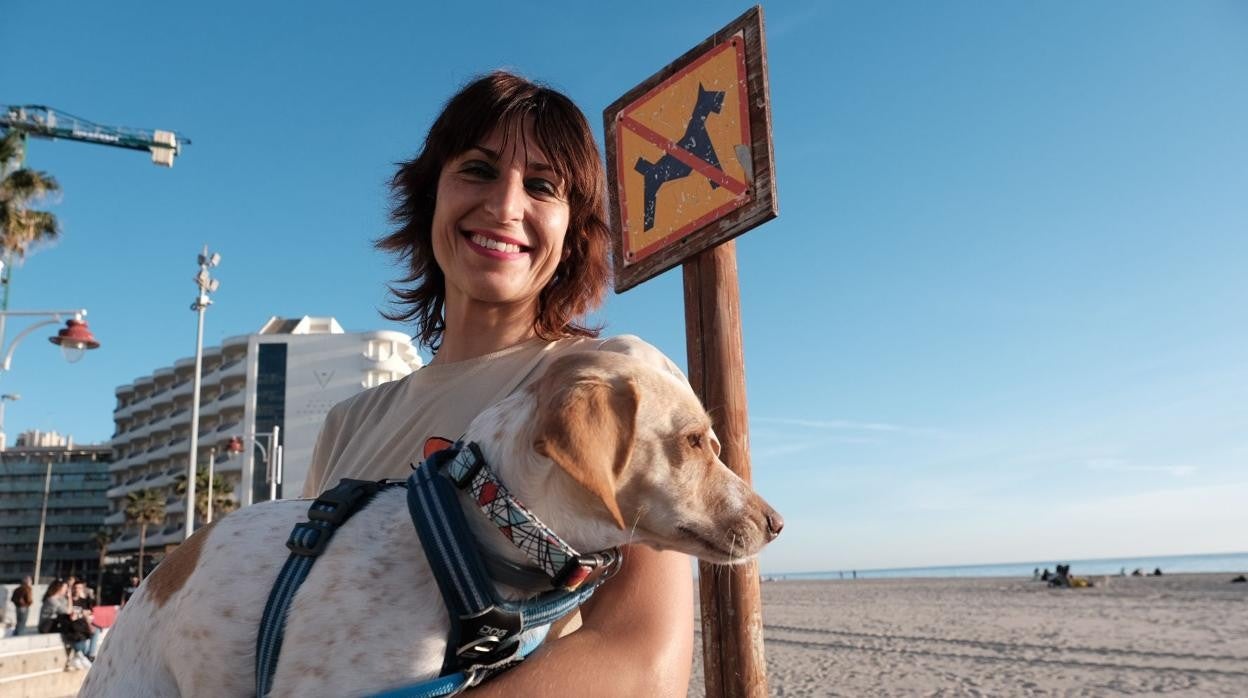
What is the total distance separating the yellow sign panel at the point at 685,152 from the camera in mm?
2598

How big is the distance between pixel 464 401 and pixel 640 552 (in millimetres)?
671

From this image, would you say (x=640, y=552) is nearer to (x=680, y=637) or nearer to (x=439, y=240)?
(x=680, y=637)

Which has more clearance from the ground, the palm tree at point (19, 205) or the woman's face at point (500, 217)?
the palm tree at point (19, 205)

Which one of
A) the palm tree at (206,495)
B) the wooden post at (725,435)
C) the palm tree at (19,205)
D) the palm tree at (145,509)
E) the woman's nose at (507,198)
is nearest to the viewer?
the woman's nose at (507,198)

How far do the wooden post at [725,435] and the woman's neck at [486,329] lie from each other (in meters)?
0.59

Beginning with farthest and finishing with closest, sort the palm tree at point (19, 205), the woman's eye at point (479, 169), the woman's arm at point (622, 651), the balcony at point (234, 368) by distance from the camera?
the balcony at point (234, 368) → the palm tree at point (19, 205) → the woman's eye at point (479, 169) → the woman's arm at point (622, 651)

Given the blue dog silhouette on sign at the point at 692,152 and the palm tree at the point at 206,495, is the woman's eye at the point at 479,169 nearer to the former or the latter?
the blue dog silhouette on sign at the point at 692,152

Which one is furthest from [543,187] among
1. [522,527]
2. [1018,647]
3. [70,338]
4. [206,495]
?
[206,495]

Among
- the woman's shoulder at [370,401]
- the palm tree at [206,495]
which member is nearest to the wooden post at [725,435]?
the woman's shoulder at [370,401]

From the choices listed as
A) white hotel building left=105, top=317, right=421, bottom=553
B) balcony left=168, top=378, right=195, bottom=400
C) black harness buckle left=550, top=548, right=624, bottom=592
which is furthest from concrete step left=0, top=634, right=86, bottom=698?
balcony left=168, top=378, right=195, bottom=400

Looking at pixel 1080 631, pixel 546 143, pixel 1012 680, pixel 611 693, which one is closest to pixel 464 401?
pixel 546 143

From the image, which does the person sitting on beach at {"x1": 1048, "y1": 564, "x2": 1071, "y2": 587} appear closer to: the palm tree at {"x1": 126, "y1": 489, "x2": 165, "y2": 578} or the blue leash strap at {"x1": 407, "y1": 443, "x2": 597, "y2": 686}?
the blue leash strap at {"x1": 407, "y1": 443, "x2": 597, "y2": 686}

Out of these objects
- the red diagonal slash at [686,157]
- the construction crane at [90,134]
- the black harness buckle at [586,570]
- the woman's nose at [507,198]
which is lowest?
the black harness buckle at [586,570]

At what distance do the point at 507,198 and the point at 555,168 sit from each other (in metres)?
0.20
